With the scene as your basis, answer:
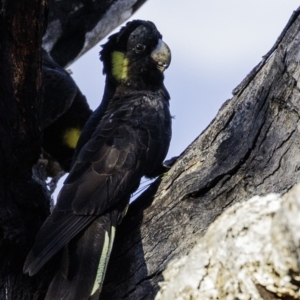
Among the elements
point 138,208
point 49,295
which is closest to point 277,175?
point 138,208

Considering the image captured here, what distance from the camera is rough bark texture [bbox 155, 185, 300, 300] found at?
158 centimetres

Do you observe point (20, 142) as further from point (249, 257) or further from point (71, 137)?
point (71, 137)

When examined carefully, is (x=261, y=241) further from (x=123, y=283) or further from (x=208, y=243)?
(x=123, y=283)

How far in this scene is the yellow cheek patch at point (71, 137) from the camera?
6125mm

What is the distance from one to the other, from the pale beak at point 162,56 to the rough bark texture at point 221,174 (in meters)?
1.27

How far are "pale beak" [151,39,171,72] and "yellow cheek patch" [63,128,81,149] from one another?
189 centimetres

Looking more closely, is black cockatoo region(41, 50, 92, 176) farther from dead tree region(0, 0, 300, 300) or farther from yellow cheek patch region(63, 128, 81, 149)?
dead tree region(0, 0, 300, 300)

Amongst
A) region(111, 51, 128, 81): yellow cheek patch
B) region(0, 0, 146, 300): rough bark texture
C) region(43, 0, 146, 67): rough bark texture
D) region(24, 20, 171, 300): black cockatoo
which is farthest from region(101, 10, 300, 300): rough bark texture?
region(43, 0, 146, 67): rough bark texture

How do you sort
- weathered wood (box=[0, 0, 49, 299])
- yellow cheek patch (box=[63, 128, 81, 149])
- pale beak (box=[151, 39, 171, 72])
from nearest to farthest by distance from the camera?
weathered wood (box=[0, 0, 49, 299]) → pale beak (box=[151, 39, 171, 72]) → yellow cheek patch (box=[63, 128, 81, 149])

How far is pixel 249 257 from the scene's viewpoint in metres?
1.69

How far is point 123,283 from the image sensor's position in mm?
2949

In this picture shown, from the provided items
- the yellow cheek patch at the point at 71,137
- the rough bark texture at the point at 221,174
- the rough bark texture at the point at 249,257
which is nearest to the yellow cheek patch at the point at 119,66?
the rough bark texture at the point at 221,174

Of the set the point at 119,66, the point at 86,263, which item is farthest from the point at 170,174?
the point at 119,66

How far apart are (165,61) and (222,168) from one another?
60.7 inches
